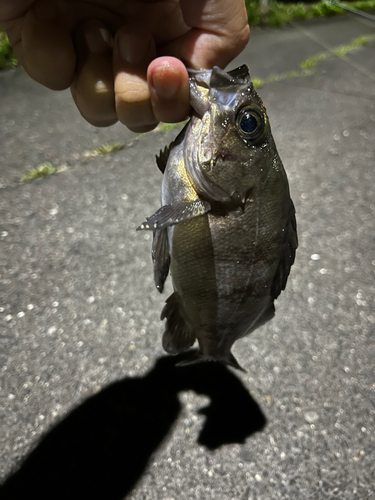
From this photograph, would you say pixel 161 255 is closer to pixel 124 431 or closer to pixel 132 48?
pixel 132 48

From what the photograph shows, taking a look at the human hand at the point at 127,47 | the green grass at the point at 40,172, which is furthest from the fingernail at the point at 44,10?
the green grass at the point at 40,172

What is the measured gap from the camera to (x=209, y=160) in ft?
3.49

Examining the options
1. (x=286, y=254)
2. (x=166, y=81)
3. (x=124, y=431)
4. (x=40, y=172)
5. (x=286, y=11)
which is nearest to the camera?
(x=166, y=81)

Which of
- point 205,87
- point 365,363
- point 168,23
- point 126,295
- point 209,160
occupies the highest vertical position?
point 168,23

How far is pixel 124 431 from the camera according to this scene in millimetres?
1664

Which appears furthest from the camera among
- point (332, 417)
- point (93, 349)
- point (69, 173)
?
point (69, 173)

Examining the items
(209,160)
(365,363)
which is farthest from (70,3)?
(365,363)

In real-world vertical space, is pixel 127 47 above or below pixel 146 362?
above

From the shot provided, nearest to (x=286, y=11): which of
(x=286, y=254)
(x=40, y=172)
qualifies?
(x=40, y=172)

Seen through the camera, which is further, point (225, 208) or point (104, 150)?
point (104, 150)

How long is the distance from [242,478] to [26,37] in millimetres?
1846

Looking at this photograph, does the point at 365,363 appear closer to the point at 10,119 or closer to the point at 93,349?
the point at 93,349

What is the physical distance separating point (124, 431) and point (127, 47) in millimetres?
1542

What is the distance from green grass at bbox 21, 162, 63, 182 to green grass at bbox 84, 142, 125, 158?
0.31m
